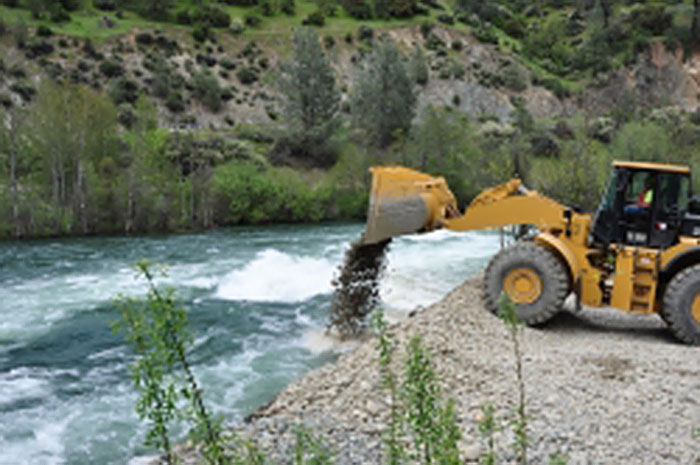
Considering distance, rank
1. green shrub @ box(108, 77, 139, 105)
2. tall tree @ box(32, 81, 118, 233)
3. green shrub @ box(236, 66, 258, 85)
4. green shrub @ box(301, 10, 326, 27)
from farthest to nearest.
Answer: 1. green shrub @ box(301, 10, 326, 27)
2. green shrub @ box(236, 66, 258, 85)
3. green shrub @ box(108, 77, 139, 105)
4. tall tree @ box(32, 81, 118, 233)

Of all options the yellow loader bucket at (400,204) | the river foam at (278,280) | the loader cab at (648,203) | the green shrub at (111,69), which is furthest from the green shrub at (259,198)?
the loader cab at (648,203)

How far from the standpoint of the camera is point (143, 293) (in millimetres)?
17562

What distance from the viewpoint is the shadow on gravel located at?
10438 mm

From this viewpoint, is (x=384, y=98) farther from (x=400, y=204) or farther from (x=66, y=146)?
(x=400, y=204)

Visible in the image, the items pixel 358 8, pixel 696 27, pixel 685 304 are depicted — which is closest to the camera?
pixel 685 304

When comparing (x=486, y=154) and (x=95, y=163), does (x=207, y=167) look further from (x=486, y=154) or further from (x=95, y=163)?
(x=486, y=154)

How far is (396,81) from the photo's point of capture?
50.0m

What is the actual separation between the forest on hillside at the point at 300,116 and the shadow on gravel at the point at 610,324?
11.7 metres

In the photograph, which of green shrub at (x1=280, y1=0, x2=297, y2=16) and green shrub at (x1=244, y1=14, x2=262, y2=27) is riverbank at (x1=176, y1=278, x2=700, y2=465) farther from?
green shrub at (x1=280, y1=0, x2=297, y2=16)

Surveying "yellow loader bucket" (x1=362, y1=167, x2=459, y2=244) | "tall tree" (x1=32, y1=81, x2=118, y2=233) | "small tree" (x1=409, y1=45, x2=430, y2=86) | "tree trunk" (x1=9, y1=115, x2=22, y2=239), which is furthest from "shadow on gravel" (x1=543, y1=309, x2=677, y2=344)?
"small tree" (x1=409, y1=45, x2=430, y2=86)

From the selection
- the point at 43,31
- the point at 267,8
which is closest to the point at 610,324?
the point at 43,31

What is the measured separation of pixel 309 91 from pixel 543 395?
44.4 metres

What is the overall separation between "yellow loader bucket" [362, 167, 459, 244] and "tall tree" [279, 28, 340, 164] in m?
38.0

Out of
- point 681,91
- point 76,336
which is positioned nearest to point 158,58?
point 76,336
